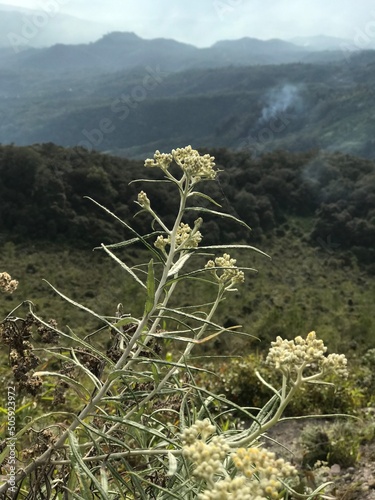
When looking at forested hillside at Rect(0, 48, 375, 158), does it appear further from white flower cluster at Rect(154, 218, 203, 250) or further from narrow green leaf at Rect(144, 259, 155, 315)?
narrow green leaf at Rect(144, 259, 155, 315)

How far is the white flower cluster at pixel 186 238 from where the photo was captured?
1178mm

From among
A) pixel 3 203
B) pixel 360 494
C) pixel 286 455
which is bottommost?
pixel 3 203

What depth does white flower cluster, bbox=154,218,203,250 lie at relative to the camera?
1.18 m

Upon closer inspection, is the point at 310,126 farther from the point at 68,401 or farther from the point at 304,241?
the point at 68,401

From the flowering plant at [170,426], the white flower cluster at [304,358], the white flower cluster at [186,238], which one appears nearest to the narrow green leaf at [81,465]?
the flowering plant at [170,426]

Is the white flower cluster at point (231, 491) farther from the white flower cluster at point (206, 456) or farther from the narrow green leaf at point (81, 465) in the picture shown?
the narrow green leaf at point (81, 465)

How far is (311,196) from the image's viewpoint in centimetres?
2622

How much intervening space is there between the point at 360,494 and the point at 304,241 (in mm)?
21761

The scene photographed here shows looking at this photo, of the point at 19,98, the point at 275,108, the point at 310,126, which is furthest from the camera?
the point at 19,98

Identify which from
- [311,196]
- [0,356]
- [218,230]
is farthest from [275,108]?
[0,356]

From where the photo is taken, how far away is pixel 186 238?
126 cm
